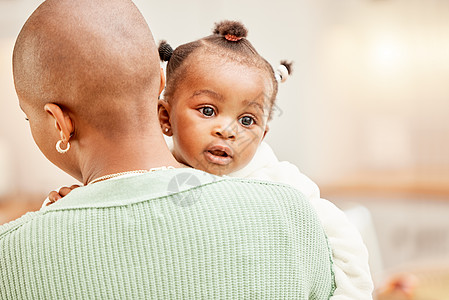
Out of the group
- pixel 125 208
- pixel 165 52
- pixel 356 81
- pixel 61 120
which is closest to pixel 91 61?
pixel 61 120

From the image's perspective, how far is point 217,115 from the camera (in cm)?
125

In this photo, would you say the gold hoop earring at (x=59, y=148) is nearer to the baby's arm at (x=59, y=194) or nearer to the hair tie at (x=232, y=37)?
the baby's arm at (x=59, y=194)

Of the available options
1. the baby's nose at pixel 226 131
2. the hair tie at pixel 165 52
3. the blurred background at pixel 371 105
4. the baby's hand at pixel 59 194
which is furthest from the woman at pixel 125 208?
the blurred background at pixel 371 105

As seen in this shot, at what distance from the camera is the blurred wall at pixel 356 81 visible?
4.02 m

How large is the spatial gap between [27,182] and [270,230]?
10.6 ft

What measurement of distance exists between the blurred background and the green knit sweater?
312cm

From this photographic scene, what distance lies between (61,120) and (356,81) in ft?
11.2

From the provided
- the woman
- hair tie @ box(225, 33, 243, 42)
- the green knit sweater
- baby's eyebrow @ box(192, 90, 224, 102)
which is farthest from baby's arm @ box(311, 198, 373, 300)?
hair tie @ box(225, 33, 243, 42)

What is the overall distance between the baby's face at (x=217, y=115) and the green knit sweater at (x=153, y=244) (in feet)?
1.21

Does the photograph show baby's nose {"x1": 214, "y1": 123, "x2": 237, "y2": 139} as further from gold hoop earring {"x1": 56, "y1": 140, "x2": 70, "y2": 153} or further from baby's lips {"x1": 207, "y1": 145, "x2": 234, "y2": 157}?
gold hoop earring {"x1": 56, "y1": 140, "x2": 70, "y2": 153}

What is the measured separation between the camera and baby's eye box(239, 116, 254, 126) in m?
1.27

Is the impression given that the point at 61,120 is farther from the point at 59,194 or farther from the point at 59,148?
the point at 59,194

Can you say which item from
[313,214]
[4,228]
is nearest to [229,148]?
[313,214]

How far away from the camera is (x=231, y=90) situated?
1.24 meters
